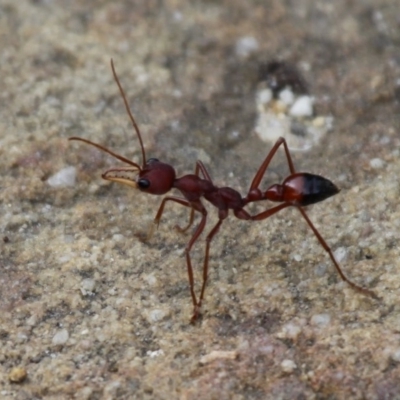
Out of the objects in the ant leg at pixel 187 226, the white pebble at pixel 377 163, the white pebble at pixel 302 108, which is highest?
the white pebble at pixel 302 108

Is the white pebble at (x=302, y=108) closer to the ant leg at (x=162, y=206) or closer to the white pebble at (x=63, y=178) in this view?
the ant leg at (x=162, y=206)

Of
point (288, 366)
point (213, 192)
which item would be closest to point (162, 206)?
point (213, 192)

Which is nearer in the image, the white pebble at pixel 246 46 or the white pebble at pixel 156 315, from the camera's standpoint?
the white pebble at pixel 156 315

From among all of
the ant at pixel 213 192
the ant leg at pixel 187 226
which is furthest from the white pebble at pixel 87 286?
the ant leg at pixel 187 226

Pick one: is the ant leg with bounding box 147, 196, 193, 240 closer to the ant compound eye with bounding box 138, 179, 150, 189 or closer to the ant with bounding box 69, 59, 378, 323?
the ant with bounding box 69, 59, 378, 323

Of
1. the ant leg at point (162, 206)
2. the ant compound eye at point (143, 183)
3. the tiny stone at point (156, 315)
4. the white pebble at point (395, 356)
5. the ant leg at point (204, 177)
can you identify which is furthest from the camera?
the ant leg at point (204, 177)

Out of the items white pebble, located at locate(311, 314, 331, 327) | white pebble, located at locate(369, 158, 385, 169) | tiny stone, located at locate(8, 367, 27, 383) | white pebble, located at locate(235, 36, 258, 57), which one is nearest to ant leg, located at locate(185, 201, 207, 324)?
white pebble, located at locate(311, 314, 331, 327)
